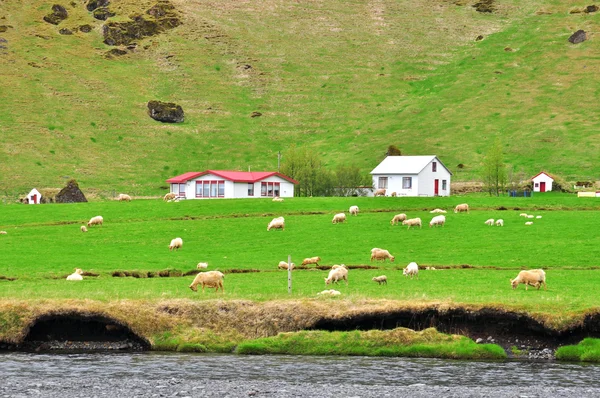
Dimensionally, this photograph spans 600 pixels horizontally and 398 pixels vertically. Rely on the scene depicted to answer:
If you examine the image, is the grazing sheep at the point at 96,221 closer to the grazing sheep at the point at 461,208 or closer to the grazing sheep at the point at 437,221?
the grazing sheep at the point at 437,221

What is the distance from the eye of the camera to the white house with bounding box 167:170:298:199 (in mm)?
110062

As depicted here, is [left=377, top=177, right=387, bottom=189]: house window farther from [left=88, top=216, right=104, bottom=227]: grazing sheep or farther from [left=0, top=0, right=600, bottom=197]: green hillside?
[left=88, top=216, right=104, bottom=227]: grazing sheep

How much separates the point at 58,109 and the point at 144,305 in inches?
5203

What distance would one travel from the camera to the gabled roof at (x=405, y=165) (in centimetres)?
11600

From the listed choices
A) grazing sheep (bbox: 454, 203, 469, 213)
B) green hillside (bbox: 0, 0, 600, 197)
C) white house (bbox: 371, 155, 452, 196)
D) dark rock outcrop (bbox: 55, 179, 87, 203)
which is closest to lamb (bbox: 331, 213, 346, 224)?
grazing sheep (bbox: 454, 203, 469, 213)

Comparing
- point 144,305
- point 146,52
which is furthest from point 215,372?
point 146,52

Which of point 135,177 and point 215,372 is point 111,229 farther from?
point 135,177

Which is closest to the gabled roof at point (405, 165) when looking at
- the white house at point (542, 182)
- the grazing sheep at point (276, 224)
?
the white house at point (542, 182)

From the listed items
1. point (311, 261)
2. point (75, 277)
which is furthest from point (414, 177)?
point (75, 277)

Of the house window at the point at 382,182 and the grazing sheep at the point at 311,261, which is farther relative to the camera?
the house window at the point at 382,182

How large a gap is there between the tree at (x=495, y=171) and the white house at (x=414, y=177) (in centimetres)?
567

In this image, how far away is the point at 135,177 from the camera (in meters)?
138

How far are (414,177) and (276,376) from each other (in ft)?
289

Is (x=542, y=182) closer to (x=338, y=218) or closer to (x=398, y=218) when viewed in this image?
(x=398, y=218)
